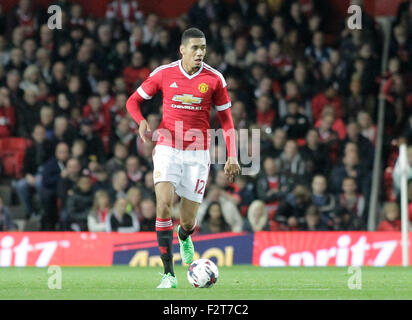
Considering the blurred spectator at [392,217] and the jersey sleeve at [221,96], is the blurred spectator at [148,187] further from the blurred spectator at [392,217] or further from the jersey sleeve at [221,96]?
the jersey sleeve at [221,96]

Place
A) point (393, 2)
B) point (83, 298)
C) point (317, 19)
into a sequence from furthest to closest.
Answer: point (393, 2)
point (317, 19)
point (83, 298)

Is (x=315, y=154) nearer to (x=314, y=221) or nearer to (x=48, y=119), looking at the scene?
(x=314, y=221)

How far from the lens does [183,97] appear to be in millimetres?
9734

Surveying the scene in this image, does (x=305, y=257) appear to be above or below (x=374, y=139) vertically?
below

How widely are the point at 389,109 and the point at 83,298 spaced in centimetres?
1113

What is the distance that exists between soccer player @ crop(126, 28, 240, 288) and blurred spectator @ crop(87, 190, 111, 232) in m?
5.40

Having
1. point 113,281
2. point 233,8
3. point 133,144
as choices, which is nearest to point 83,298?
point 113,281

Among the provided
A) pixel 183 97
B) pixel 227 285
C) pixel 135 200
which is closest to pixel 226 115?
pixel 183 97

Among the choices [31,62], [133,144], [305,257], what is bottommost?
[305,257]

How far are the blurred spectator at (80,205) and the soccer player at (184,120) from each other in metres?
5.80

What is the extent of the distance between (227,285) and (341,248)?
530cm

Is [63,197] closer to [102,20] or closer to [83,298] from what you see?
[102,20]

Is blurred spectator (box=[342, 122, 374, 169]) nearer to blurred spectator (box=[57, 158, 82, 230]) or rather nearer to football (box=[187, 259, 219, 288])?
blurred spectator (box=[57, 158, 82, 230])

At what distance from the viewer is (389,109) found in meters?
17.9
